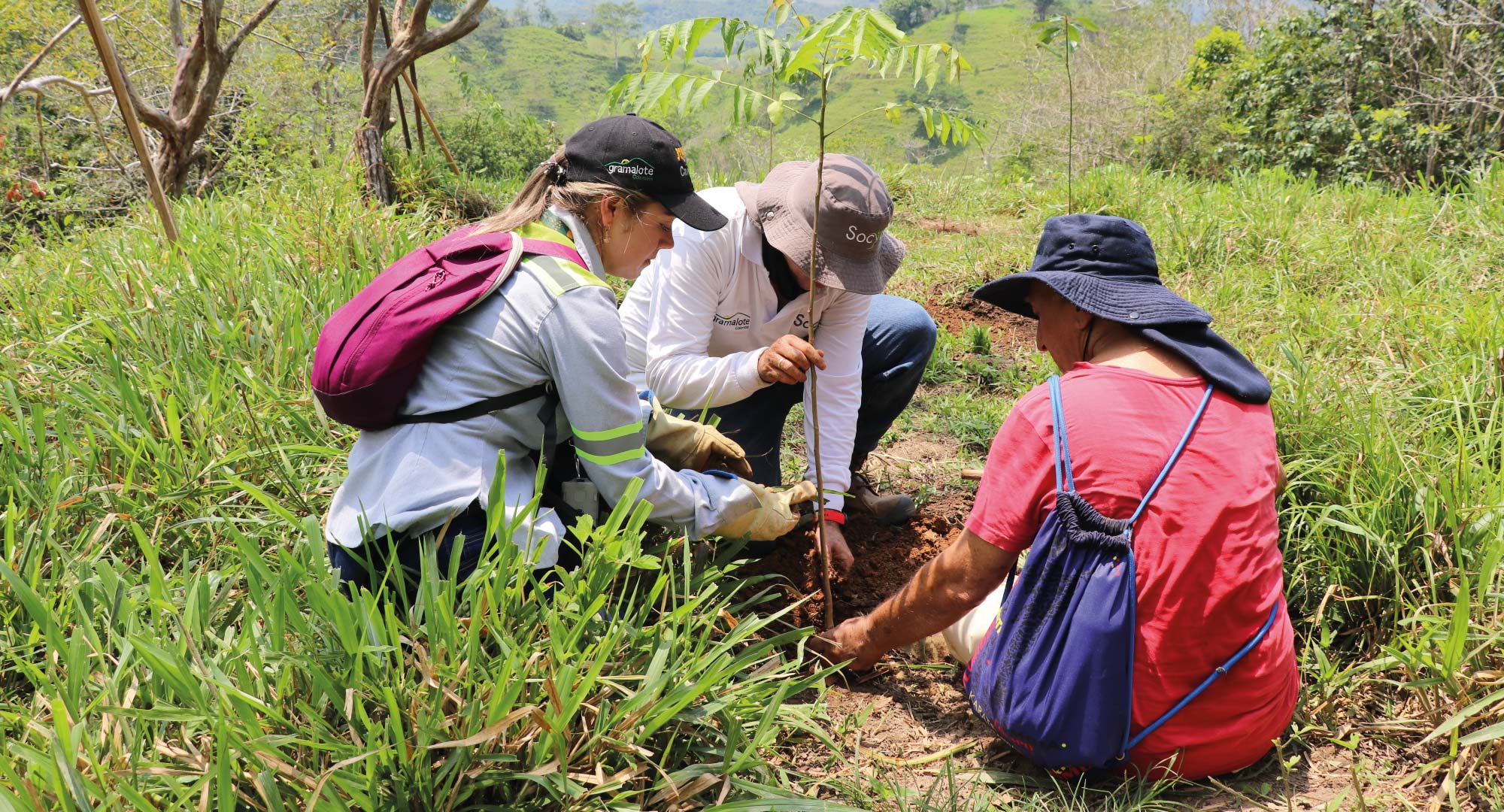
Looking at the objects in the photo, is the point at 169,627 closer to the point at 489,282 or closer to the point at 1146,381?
the point at 489,282

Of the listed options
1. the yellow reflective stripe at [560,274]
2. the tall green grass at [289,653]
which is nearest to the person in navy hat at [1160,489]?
the tall green grass at [289,653]

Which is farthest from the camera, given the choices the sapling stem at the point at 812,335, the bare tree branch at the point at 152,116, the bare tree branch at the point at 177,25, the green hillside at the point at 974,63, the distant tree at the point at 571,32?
the distant tree at the point at 571,32

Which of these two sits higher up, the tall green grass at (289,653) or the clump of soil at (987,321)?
the tall green grass at (289,653)

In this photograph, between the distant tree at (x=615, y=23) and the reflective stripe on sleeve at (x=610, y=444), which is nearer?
the reflective stripe on sleeve at (x=610, y=444)

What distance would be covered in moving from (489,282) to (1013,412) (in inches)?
41.4

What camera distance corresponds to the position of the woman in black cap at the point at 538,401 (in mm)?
1688

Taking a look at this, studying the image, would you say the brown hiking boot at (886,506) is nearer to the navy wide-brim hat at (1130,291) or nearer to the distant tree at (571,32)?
the navy wide-brim hat at (1130,291)

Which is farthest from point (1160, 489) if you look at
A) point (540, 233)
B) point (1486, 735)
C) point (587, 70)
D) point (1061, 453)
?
point (587, 70)

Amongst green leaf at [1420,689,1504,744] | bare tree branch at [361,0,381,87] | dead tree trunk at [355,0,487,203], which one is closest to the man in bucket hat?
green leaf at [1420,689,1504,744]

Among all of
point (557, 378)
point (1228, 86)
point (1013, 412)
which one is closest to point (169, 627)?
point (557, 378)

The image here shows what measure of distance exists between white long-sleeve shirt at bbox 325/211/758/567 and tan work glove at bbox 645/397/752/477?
41cm

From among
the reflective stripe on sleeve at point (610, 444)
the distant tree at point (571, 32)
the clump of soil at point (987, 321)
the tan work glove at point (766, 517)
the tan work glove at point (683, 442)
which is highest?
the distant tree at point (571, 32)

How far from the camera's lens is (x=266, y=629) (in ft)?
5.19

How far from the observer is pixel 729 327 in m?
2.74
